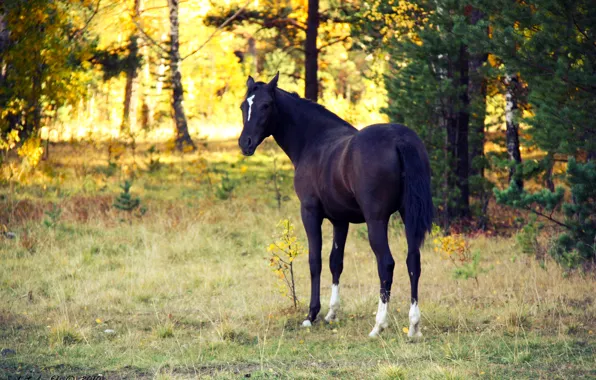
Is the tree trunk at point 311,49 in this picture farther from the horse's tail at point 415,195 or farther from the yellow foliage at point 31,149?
the horse's tail at point 415,195

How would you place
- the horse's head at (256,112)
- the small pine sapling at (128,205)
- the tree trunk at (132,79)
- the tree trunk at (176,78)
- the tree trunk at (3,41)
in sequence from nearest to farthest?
the horse's head at (256,112) → the tree trunk at (3,41) → the small pine sapling at (128,205) → the tree trunk at (132,79) → the tree trunk at (176,78)

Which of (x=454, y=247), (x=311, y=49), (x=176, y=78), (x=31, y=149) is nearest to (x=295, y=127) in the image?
(x=454, y=247)

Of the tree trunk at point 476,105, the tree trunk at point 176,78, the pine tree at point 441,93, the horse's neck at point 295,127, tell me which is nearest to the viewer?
the horse's neck at point 295,127

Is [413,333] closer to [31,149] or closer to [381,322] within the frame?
→ [381,322]

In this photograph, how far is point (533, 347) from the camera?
6.04 meters

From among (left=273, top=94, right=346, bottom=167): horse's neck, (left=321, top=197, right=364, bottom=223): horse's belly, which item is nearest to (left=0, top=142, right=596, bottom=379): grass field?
(left=321, top=197, right=364, bottom=223): horse's belly

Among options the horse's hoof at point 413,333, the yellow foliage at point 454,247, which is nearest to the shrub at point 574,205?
the yellow foliage at point 454,247

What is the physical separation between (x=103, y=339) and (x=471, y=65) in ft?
26.9

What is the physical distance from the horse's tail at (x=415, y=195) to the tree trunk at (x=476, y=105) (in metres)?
5.27

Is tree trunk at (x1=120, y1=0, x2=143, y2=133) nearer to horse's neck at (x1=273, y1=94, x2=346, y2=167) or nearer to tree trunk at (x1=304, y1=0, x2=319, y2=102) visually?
tree trunk at (x1=304, y1=0, x2=319, y2=102)

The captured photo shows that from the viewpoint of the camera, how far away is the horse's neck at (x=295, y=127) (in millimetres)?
7754

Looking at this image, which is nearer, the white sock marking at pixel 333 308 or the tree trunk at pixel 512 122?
the white sock marking at pixel 333 308

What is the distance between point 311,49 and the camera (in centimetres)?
1873

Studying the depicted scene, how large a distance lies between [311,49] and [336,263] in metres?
11.8
